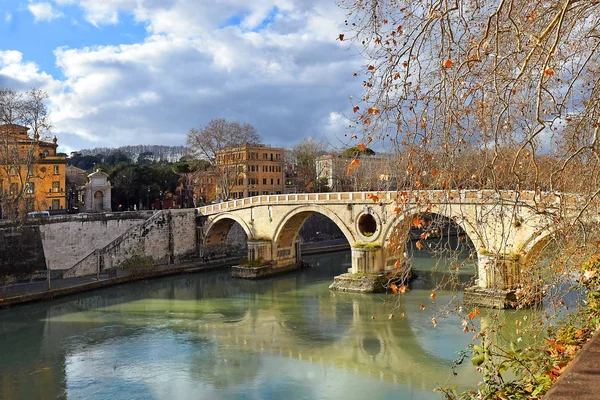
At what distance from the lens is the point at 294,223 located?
2162 centimetres

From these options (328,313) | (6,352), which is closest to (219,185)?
(328,313)

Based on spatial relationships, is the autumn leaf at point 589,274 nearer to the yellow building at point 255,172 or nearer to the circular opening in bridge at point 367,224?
the circular opening in bridge at point 367,224

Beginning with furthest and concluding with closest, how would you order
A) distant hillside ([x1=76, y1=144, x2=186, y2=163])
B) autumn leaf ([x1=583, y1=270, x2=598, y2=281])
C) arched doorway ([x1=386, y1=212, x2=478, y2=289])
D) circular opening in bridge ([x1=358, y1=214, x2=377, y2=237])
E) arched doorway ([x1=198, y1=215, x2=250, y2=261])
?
distant hillside ([x1=76, y1=144, x2=186, y2=163]) → arched doorway ([x1=198, y1=215, x2=250, y2=261]) → circular opening in bridge ([x1=358, y1=214, x2=377, y2=237]) → autumn leaf ([x1=583, y1=270, x2=598, y2=281]) → arched doorway ([x1=386, y1=212, x2=478, y2=289])

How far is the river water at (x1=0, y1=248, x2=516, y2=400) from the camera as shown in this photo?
919 centimetres

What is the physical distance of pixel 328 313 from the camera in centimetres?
1467

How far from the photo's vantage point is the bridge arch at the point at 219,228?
2309cm

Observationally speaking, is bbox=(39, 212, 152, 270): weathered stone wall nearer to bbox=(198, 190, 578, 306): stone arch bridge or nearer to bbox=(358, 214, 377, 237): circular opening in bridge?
bbox=(198, 190, 578, 306): stone arch bridge

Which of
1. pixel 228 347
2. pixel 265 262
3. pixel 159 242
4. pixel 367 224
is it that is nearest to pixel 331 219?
pixel 367 224

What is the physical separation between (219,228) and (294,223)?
14.5 feet

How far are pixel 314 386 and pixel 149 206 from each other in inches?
1056

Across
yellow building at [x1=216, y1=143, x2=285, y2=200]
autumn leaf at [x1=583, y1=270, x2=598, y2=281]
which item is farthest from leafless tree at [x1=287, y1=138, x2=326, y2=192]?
autumn leaf at [x1=583, y1=270, x2=598, y2=281]

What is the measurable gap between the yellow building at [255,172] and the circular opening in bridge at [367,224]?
1159 centimetres

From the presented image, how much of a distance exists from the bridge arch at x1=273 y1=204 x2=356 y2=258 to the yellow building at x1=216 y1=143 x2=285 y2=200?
8099 millimetres

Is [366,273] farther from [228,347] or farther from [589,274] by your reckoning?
[589,274]
